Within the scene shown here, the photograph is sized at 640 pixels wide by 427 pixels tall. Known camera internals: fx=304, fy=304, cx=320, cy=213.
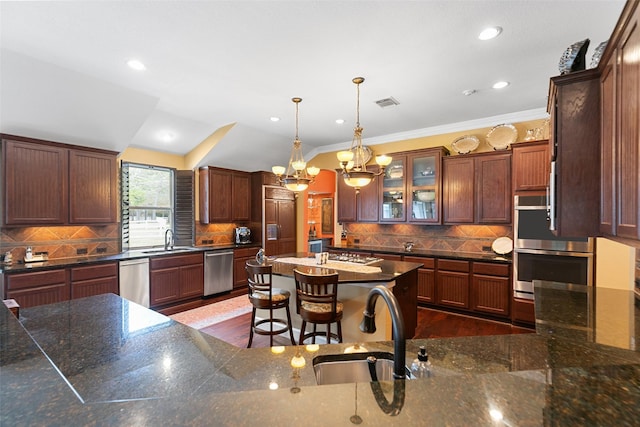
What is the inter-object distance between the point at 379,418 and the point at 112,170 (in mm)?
4975

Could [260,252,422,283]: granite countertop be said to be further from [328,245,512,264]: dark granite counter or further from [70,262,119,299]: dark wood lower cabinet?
[70,262,119,299]: dark wood lower cabinet

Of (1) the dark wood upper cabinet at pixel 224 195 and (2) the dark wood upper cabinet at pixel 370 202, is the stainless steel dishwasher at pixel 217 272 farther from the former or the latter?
(2) the dark wood upper cabinet at pixel 370 202

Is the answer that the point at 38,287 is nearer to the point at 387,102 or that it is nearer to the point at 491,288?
the point at 387,102

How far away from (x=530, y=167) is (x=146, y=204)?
231 inches

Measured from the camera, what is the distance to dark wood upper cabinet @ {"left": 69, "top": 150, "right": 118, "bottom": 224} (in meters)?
3.97

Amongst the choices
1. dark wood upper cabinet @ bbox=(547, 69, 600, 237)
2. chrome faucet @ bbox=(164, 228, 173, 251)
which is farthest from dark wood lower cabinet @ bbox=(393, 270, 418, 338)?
chrome faucet @ bbox=(164, 228, 173, 251)

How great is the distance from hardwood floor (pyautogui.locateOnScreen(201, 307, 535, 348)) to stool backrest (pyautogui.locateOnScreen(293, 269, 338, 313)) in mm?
1021

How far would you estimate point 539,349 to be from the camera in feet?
4.52

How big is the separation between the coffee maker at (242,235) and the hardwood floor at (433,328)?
2002 millimetres

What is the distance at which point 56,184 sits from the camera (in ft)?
12.5

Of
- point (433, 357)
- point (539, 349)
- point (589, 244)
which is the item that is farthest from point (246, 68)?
point (589, 244)

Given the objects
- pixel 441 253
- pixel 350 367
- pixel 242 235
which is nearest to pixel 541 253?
pixel 441 253

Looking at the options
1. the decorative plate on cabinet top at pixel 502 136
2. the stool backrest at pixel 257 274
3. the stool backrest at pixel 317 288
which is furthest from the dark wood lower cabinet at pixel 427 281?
the stool backrest at pixel 257 274

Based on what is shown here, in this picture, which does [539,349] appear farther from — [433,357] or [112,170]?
[112,170]
